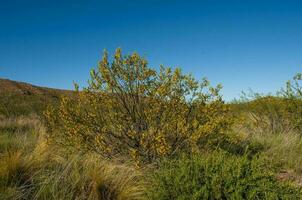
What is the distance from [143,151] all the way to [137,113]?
2.38 feet

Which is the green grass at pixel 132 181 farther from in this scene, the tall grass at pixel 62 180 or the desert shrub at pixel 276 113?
the desert shrub at pixel 276 113

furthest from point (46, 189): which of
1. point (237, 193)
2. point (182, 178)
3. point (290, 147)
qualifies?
point (290, 147)

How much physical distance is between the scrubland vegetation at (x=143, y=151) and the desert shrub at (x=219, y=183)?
12 mm

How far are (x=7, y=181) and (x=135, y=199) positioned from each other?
5.17 feet

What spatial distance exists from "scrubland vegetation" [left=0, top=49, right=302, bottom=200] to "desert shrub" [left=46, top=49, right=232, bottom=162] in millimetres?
19

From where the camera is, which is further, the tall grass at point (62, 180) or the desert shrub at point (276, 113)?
the desert shrub at point (276, 113)

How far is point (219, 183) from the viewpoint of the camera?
412 centimetres

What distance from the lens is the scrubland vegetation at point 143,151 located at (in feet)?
13.8

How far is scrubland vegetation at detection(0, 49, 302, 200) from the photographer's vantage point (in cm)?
420

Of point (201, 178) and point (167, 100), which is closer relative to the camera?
point (201, 178)

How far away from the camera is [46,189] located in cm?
416

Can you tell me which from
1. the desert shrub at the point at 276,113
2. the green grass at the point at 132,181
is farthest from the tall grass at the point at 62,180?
the desert shrub at the point at 276,113

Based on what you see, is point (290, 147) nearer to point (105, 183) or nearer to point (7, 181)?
point (105, 183)

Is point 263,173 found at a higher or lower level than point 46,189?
higher
